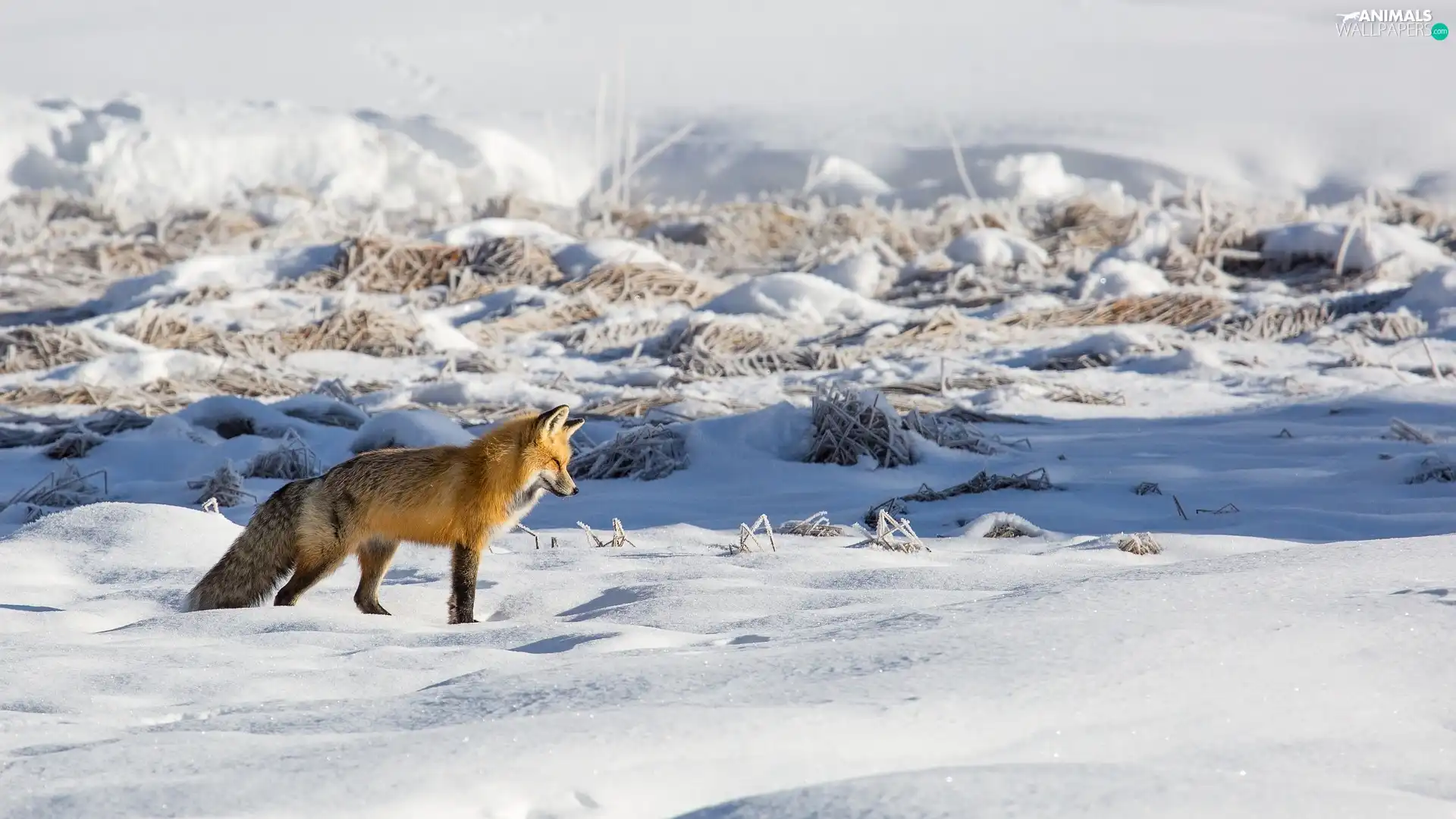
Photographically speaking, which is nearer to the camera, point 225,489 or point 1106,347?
point 225,489

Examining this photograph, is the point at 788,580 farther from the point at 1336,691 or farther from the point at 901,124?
the point at 901,124

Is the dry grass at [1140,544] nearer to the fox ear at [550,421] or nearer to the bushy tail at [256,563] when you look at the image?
the fox ear at [550,421]

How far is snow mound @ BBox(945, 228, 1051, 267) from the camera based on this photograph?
13.6 meters

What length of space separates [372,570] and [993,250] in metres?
10.3

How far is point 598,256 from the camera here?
43.0ft

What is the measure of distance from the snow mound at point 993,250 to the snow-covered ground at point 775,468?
0.19 ft

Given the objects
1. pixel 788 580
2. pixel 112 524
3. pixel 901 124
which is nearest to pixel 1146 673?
pixel 788 580

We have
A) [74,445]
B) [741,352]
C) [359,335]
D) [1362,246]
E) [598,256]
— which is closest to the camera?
[74,445]

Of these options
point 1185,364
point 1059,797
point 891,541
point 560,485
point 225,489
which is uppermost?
point 1059,797

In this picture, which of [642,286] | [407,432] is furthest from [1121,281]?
[407,432]

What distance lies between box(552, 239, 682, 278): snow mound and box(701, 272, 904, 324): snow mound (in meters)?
1.18

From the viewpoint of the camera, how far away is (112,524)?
15.4ft

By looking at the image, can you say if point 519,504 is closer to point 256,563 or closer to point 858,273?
point 256,563

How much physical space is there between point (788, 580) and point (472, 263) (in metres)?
9.80
